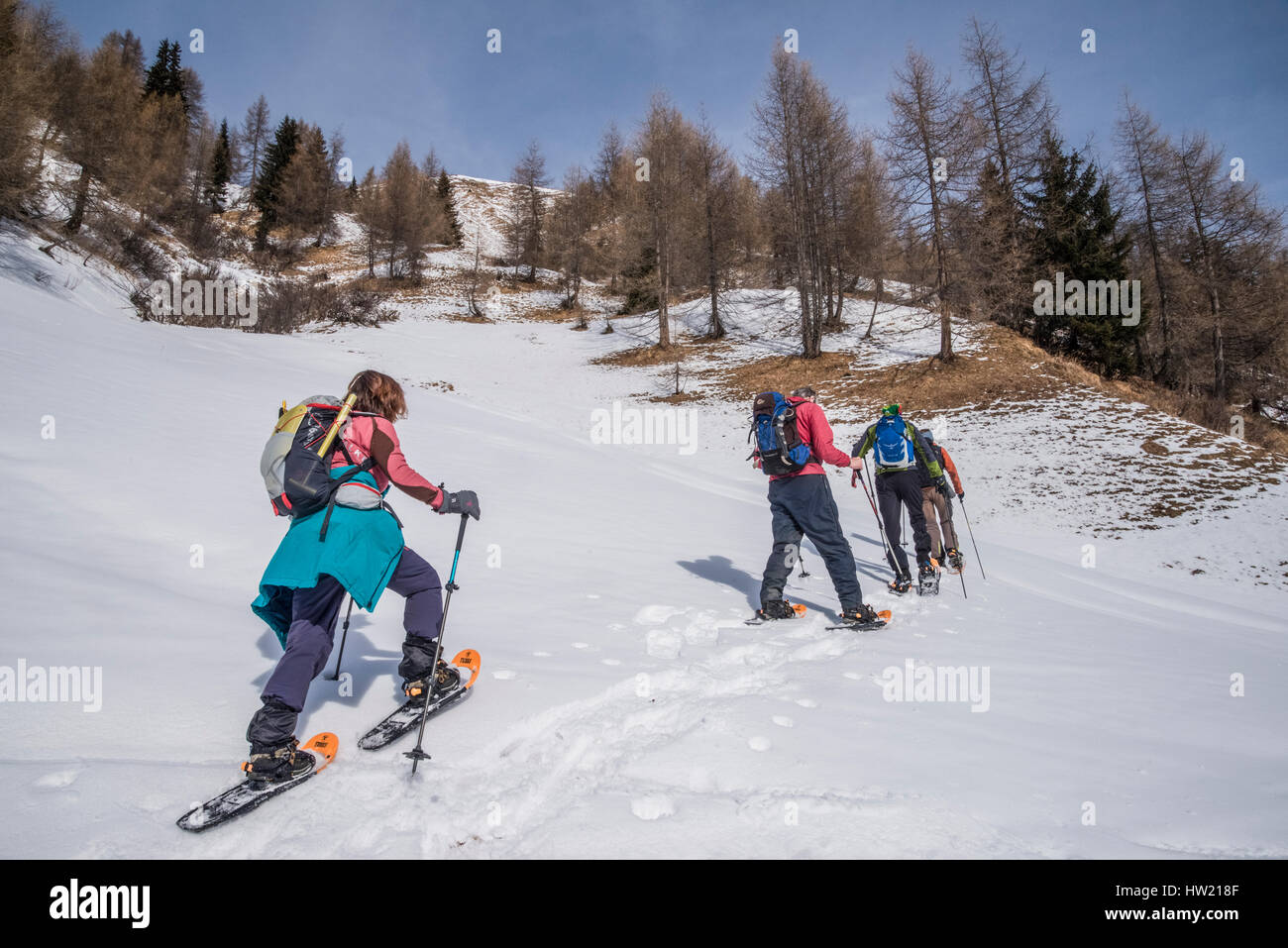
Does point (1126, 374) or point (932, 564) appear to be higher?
point (1126, 374)

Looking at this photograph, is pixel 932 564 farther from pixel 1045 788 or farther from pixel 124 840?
pixel 124 840

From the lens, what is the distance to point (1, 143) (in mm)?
19703

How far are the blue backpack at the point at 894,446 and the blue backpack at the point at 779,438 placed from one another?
2.30m

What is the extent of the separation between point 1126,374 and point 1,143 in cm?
4202

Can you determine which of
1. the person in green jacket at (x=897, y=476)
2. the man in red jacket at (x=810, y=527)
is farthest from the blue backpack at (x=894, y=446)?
the man in red jacket at (x=810, y=527)

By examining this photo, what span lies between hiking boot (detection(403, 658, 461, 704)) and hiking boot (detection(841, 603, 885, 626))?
10.9ft

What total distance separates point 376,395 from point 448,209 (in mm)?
65239

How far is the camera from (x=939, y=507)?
7.75 meters

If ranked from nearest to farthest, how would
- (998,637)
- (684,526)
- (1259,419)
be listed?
(998,637) → (684,526) → (1259,419)

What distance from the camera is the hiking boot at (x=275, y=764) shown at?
2.27m

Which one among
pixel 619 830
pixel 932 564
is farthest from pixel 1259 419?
pixel 619 830

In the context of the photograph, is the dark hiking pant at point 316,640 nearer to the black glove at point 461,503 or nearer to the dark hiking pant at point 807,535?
the black glove at point 461,503

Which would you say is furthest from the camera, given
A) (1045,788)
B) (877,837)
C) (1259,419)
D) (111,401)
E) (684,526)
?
(1259,419)

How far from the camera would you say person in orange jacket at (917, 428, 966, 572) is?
7.23m
